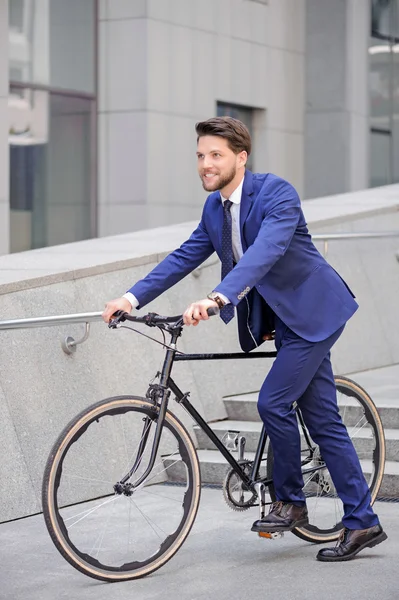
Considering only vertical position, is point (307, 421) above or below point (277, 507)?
above

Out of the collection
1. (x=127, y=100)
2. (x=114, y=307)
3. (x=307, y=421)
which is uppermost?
(x=127, y=100)

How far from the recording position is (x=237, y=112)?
21.0 metres

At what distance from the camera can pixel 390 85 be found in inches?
946

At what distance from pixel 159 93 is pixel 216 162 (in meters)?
14.0

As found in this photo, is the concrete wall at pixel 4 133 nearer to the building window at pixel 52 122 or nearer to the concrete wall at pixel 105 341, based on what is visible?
the building window at pixel 52 122

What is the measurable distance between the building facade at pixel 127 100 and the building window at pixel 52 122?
0.07 ft

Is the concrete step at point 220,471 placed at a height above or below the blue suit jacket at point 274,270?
below

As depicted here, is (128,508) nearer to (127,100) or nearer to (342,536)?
(342,536)

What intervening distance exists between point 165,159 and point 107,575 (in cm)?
1445

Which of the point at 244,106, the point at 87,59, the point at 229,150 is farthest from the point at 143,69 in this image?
the point at 229,150

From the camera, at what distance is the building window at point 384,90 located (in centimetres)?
2353

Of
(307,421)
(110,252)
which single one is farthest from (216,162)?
(110,252)

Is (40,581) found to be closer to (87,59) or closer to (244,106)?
(87,59)

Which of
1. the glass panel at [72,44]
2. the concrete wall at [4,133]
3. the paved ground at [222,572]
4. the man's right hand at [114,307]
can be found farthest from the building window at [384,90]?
the man's right hand at [114,307]
